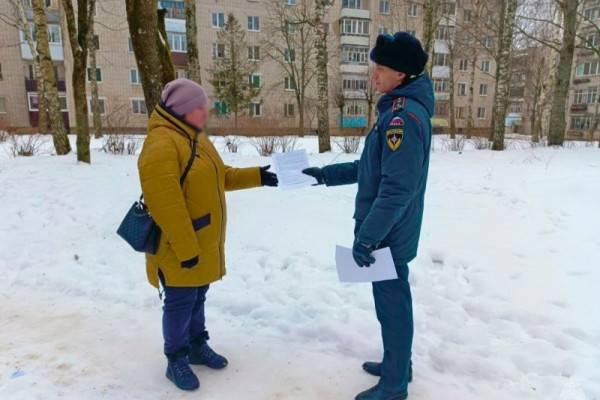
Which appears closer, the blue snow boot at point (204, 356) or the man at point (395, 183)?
the man at point (395, 183)

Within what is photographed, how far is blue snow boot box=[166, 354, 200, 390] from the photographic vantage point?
2.53 m

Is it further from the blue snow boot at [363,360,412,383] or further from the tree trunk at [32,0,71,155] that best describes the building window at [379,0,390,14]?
the blue snow boot at [363,360,412,383]

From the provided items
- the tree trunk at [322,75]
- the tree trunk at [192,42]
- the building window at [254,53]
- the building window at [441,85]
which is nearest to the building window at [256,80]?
the building window at [254,53]

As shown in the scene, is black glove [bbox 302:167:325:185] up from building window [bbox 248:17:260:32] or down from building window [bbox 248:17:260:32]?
down

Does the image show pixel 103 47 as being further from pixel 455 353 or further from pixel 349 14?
pixel 455 353

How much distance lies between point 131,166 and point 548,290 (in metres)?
7.31

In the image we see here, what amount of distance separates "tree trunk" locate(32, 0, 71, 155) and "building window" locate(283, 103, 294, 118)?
27676 mm

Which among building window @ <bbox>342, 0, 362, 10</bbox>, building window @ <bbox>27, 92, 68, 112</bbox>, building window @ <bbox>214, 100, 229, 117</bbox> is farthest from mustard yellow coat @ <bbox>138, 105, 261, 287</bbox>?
building window @ <bbox>342, 0, 362, 10</bbox>

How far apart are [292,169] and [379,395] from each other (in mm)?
1427

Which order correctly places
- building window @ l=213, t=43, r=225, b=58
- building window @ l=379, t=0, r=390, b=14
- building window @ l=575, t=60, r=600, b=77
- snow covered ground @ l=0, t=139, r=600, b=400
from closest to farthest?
snow covered ground @ l=0, t=139, r=600, b=400 → building window @ l=213, t=43, r=225, b=58 → building window @ l=379, t=0, r=390, b=14 → building window @ l=575, t=60, r=600, b=77

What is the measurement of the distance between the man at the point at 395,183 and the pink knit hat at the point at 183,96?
95 centimetres

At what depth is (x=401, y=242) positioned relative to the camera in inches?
89.7

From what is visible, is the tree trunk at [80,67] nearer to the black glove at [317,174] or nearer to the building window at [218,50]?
the black glove at [317,174]

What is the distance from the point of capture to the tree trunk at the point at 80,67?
8.17 metres
